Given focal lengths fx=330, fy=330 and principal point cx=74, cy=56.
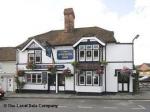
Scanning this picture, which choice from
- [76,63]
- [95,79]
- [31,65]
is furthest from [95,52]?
[31,65]

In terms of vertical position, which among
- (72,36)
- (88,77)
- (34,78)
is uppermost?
(72,36)

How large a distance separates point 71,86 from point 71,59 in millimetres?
3019

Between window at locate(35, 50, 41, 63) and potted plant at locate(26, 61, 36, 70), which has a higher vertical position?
window at locate(35, 50, 41, 63)

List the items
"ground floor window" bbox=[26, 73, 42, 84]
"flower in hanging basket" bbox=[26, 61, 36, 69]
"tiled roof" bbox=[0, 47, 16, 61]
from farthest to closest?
"tiled roof" bbox=[0, 47, 16, 61] → "ground floor window" bbox=[26, 73, 42, 84] → "flower in hanging basket" bbox=[26, 61, 36, 69]

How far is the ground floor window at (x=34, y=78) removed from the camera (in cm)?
3798

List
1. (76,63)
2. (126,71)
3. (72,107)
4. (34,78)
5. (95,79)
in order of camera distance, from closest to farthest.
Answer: (72,107) < (126,71) < (95,79) < (76,63) < (34,78)

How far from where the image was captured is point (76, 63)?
3578 centimetres

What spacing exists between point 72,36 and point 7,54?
1023cm

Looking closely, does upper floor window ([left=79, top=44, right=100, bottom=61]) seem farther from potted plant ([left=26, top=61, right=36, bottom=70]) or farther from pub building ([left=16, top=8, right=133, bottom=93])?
potted plant ([left=26, top=61, right=36, bottom=70])

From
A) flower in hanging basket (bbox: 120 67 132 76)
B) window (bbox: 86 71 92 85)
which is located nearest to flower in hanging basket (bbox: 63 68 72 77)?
window (bbox: 86 71 92 85)

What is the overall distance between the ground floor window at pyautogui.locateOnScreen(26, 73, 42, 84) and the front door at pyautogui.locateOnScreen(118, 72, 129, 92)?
903 cm

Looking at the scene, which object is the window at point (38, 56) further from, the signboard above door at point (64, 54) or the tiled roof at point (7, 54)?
the tiled roof at point (7, 54)

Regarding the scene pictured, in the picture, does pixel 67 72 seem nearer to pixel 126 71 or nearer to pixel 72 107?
pixel 126 71

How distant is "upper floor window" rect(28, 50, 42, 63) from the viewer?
1500 inches
